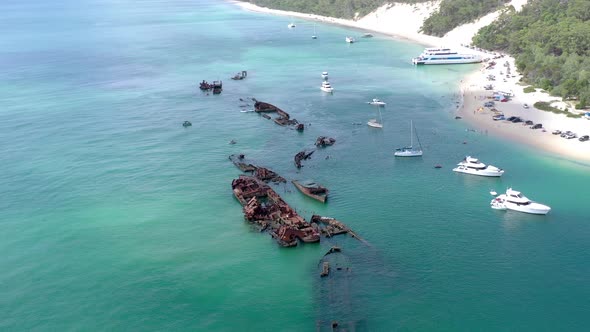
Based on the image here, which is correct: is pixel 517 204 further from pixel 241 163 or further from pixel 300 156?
pixel 241 163

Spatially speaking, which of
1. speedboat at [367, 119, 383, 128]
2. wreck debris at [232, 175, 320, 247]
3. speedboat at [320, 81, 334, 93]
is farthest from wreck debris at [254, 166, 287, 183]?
speedboat at [320, 81, 334, 93]

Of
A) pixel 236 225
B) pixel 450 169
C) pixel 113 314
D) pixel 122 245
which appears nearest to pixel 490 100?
pixel 450 169

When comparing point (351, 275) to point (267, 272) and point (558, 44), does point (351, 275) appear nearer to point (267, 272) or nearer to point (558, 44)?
point (267, 272)

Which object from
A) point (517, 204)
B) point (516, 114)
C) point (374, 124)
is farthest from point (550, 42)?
point (517, 204)

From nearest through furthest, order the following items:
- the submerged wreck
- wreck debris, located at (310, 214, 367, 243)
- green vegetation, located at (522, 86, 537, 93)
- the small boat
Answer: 1. wreck debris, located at (310, 214, 367, 243)
2. the small boat
3. the submerged wreck
4. green vegetation, located at (522, 86, 537, 93)

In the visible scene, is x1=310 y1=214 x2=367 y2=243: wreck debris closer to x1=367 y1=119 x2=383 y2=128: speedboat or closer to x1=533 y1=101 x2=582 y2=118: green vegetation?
x1=367 y1=119 x2=383 y2=128: speedboat
